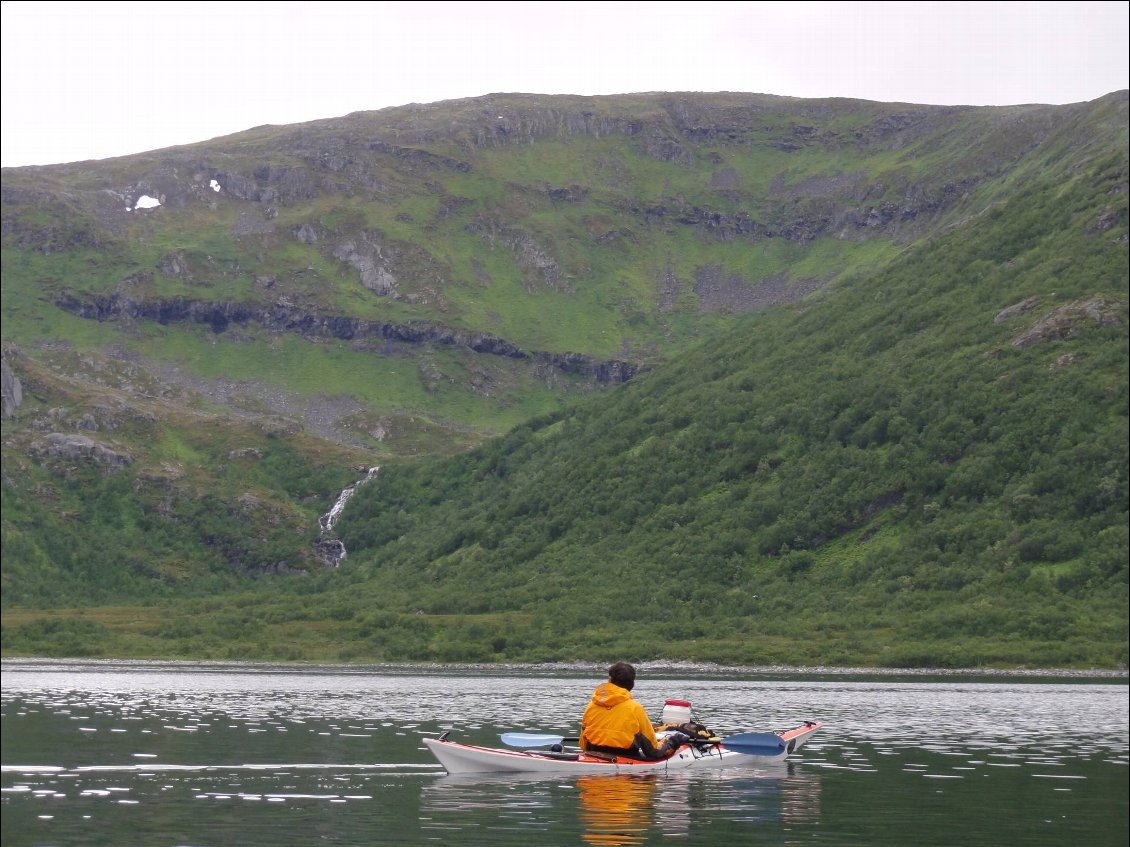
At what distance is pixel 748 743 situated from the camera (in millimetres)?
62719

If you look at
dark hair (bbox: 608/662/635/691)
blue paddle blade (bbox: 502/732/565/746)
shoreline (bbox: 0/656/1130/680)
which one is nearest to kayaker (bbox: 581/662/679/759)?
dark hair (bbox: 608/662/635/691)

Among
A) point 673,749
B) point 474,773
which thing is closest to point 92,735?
point 474,773

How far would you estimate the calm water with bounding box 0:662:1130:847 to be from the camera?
43.7m

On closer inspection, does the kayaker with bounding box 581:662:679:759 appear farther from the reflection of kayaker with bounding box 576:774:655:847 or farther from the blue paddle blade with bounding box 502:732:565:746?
the blue paddle blade with bounding box 502:732:565:746

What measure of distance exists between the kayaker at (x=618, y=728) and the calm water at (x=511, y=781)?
113 centimetres

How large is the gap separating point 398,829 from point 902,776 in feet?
80.0

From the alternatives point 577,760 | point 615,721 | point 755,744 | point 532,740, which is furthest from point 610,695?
point 755,744

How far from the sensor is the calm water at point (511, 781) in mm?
43656

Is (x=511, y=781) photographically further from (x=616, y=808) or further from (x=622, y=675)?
(x=616, y=808)

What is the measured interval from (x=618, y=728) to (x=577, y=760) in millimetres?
2212

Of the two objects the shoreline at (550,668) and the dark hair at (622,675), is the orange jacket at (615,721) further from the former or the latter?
the shoreline at (550,668)

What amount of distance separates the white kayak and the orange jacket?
0.73 meters

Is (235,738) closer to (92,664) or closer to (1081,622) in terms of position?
(92,664)

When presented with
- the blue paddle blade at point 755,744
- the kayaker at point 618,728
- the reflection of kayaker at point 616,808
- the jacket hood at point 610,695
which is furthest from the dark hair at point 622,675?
the blue paddle blade at point 755,744
